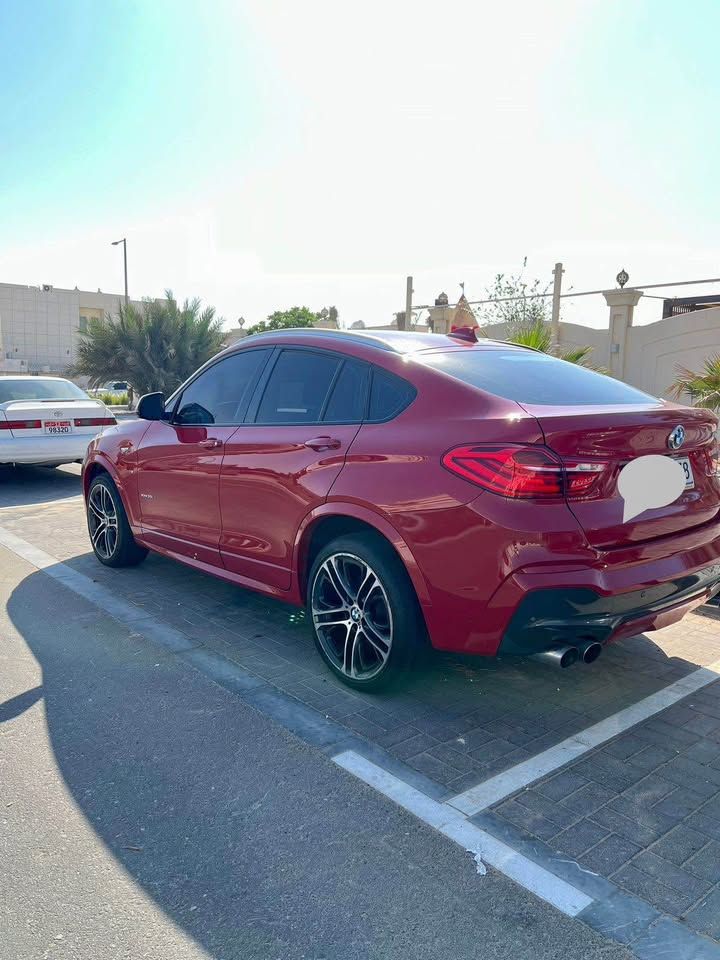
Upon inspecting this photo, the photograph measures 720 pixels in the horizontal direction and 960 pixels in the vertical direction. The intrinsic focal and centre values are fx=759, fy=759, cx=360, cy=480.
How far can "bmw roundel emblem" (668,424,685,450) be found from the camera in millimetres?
3298

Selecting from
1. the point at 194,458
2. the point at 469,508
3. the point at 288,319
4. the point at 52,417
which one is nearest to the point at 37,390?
the point at 52,417

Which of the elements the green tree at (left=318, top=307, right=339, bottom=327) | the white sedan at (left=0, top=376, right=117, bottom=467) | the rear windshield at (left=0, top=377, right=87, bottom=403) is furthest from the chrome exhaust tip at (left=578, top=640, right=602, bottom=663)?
the green tree at (left=318, top=307, right=339, bottom=327)

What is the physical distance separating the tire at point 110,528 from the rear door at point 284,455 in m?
1.62

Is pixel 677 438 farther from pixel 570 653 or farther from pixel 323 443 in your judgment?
pixel 323 443

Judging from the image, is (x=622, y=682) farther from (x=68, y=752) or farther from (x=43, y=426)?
(x=43, y=426)

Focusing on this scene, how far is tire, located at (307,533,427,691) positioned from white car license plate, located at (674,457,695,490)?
4.30ft

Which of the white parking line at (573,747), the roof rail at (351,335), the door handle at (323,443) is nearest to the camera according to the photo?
A: the white parking line at (573,747)

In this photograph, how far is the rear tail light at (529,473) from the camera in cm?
294

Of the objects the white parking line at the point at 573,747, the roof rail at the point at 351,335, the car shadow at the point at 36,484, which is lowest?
the car shadow at the point at 36,484

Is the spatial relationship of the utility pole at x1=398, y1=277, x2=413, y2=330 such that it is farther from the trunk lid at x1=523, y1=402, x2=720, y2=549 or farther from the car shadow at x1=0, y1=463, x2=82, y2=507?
the trunk lid at x1=523, y1=402, x2=720, y2=549

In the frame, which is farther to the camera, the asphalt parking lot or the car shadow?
the car shadow

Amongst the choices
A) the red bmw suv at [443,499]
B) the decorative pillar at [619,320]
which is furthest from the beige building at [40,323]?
the red bmw suv at [443,499]

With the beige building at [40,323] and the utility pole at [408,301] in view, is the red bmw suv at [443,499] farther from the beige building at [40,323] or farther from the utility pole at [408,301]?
Answer: the beige building at [40,323]

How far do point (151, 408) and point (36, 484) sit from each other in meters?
6.18
